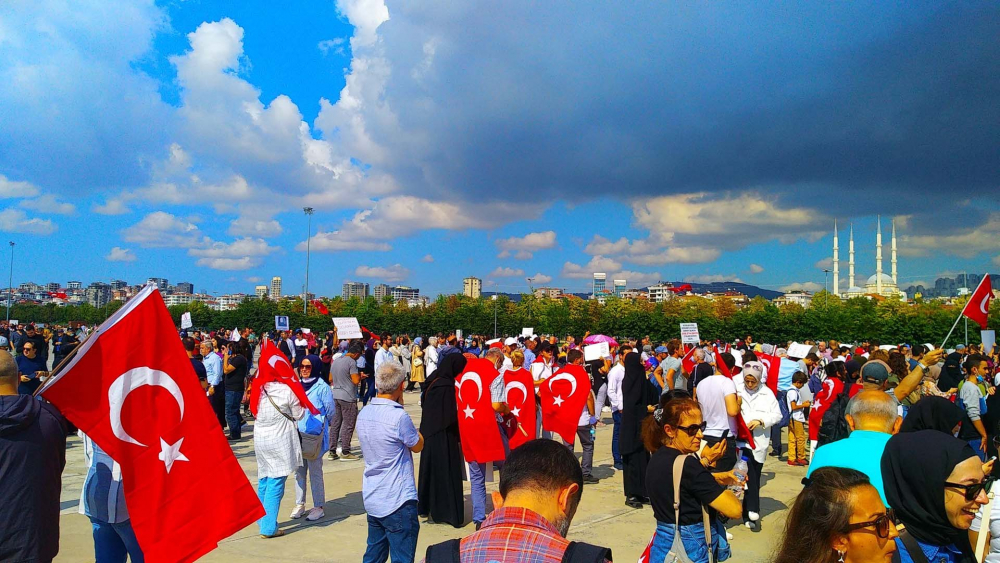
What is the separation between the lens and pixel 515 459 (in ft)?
7.68

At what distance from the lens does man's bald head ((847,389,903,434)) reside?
393 cm

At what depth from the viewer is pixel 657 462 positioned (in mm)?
4062

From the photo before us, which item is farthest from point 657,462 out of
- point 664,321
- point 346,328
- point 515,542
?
point 664,321

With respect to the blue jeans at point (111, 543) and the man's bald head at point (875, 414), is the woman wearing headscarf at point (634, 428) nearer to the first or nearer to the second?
the man's bald head at point (875, 414)

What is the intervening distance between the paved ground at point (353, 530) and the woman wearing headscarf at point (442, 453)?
26cm

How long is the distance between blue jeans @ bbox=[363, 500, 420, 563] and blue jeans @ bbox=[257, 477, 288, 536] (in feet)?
7.74

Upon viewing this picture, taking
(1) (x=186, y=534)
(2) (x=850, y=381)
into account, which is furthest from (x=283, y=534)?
(2) (x=850, y=381)

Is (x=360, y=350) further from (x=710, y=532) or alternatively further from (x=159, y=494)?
(x=710, y=532)


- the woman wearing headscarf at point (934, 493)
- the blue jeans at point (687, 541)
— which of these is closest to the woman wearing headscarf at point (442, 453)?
the blue jeans at point (687, 541)

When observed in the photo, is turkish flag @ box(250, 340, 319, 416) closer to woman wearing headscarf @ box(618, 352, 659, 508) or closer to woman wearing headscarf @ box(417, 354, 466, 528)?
woman wearing headscarf @ box(417, 354, 466, 528)

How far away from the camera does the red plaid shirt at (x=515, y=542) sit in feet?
6.55

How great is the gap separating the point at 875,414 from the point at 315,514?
6.14 m

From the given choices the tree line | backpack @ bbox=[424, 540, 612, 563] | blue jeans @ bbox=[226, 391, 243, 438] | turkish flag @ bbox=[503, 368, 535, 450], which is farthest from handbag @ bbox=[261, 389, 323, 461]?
the tree line

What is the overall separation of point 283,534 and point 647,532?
4.10 m
